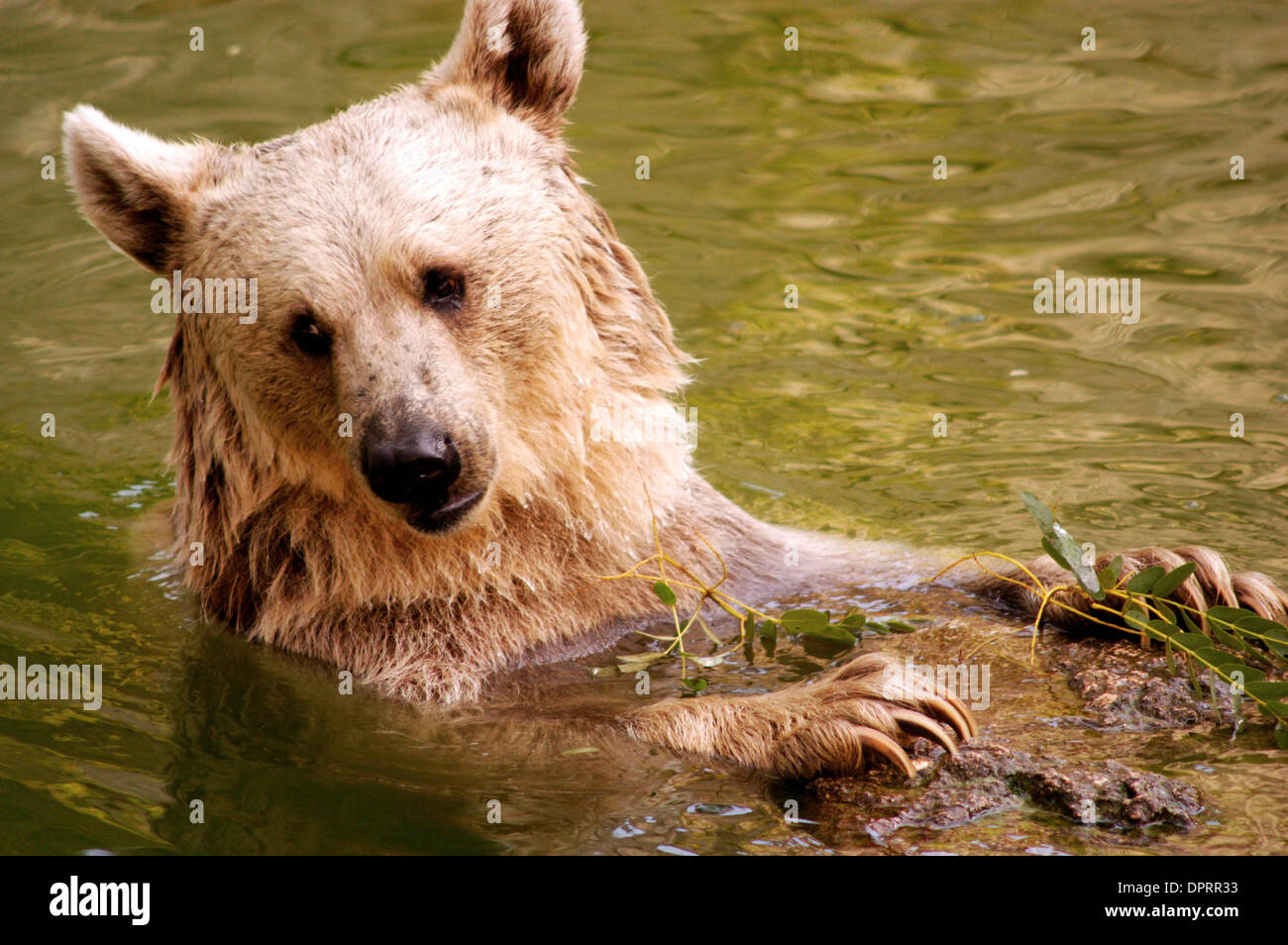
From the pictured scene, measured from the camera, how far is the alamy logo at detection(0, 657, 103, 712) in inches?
209

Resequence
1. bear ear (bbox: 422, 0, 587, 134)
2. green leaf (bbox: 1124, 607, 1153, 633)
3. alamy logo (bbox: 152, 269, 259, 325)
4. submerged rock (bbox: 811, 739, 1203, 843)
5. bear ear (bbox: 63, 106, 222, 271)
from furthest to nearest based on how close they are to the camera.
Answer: bear ear (bbox: 422, 0, 587, 134) → bear ear (bbox: 63, 106, 222, 271) → alamy logo (bbox: 152, 269, 259, 325) → green leaf (bbox: 1124, 607, 1153, 633) → submerged rock (bbox: 811, 739, 1203, 843)

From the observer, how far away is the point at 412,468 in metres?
4.41

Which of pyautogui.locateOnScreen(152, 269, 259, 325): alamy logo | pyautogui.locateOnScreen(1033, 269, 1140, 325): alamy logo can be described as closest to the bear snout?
pyautogui.locateOnScreen(152, 269, 259, 325): alamy logo

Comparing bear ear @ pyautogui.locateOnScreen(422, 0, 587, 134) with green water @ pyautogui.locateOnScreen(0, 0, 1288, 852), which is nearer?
green water @ pyautogui.locateOnScreen(0, 0, 1288, 852)

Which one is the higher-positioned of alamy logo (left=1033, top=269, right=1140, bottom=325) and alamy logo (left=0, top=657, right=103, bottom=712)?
alamy logo (left=1033, top=269, right=1140, bottom=325)

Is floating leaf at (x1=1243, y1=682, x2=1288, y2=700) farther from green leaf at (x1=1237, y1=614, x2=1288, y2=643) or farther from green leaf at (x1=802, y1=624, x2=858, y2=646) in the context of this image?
green leaf at (x1=802, y1=624, x2=858, y2=646)

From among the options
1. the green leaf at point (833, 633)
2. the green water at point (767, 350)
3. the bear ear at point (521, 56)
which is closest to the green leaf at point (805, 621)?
the green leaf at point (833, 633)

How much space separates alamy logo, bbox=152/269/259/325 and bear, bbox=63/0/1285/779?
0.09 ft

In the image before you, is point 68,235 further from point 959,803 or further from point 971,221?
point 959,803

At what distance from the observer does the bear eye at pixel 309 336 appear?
183 inches

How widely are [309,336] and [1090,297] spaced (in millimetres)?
5140

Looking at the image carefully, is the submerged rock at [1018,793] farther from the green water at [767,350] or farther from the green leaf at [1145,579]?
the green leaf at [1145,579]

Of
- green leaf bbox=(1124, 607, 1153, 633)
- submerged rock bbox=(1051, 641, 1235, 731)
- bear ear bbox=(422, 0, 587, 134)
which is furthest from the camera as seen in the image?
bear ear bbox=(422, 0, 587, 134)

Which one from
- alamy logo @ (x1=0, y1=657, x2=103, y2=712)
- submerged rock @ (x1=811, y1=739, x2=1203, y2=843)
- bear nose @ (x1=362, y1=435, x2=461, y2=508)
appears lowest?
submerged rock @ (x1=811, y1=739, x2=1203, y2=843)
